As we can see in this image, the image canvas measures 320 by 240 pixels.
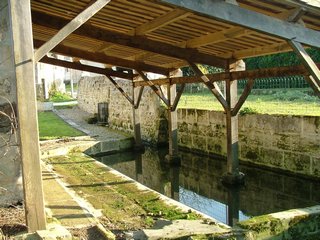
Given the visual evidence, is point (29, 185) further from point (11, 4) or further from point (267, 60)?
point (267, 60)

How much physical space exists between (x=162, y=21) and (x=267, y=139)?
4.21m

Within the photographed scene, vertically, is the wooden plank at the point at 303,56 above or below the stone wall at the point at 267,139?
above

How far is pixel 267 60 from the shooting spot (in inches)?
781

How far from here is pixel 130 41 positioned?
19.4ft

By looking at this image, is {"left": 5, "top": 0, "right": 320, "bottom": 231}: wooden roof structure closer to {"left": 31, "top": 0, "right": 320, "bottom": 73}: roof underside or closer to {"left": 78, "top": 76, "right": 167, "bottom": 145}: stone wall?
{"left": 31, "top": 0, "right": 320, "bottom": 73}: roof underside

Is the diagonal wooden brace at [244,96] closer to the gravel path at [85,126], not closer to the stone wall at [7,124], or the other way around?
the stone wall at [7,124]

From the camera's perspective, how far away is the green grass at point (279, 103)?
8.05 m

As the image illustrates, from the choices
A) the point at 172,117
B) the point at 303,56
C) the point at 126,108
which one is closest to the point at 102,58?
the point at 172,117

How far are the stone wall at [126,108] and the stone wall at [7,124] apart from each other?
7356mm

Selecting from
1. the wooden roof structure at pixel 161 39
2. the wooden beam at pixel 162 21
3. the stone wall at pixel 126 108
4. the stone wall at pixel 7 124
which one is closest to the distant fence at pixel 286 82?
the wooden roof structure at pixel 161 39

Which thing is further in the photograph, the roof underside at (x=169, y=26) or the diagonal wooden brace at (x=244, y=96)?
the diagonal wooden brace at (x=244, y=96)

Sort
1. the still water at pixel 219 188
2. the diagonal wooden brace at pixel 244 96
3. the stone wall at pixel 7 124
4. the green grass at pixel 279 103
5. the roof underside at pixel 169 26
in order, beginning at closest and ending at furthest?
1. the stone wall at pixel 7 124
2. the roof underside at pixel 169 26
3. the still water at pixel 219 188
4. the diagonal wooden brace at pixel 244 96
5. the green grass at pixel 279 103

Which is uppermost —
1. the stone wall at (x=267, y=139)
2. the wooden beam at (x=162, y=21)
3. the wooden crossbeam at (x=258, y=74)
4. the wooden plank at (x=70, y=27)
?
the wooden beam at (x=162, y=21)

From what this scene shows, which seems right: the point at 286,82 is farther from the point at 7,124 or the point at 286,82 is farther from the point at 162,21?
the point at 7,124
